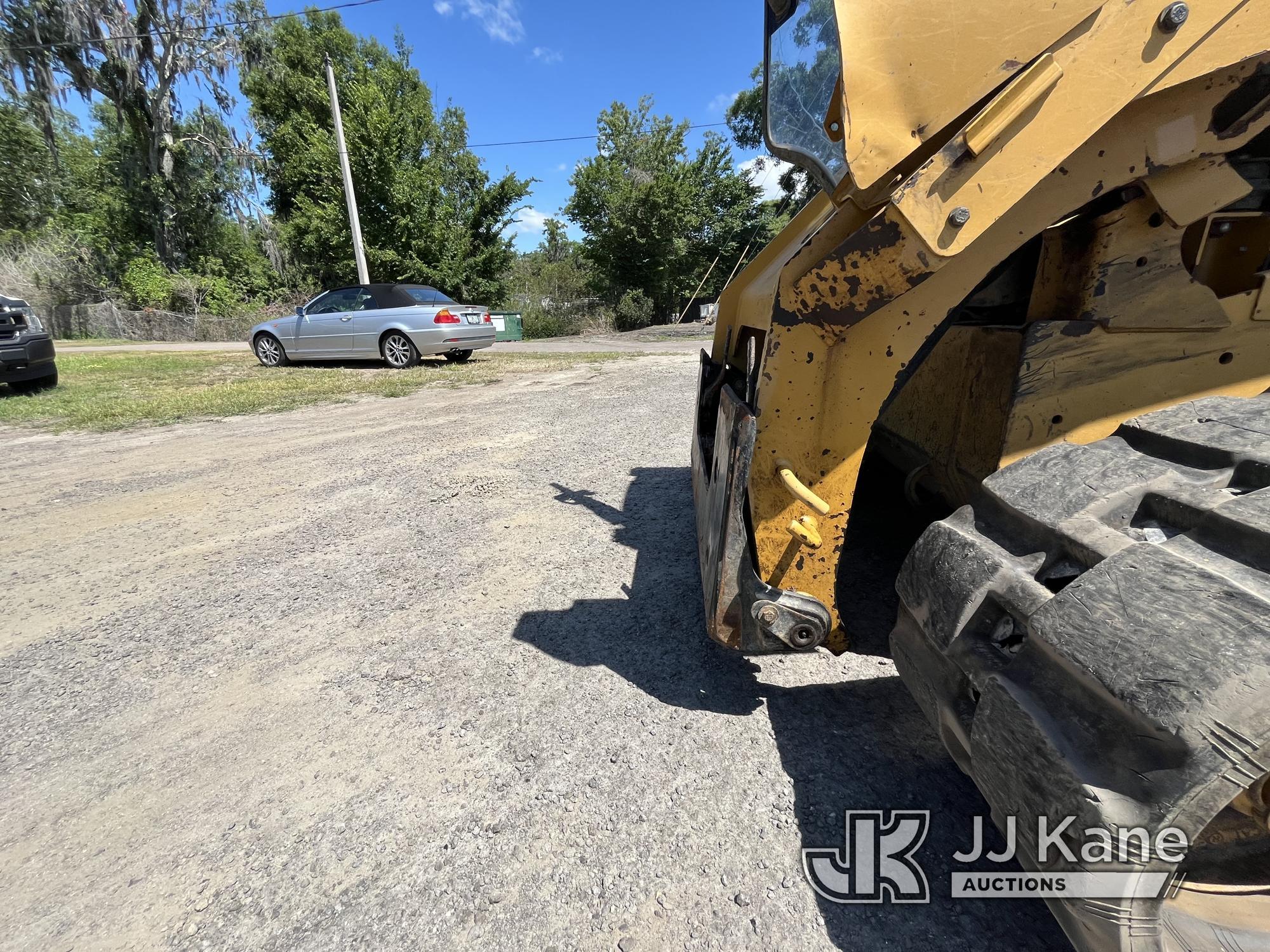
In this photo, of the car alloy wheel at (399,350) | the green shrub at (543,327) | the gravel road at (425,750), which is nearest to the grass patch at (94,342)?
the car alloy wheel at (399,350)

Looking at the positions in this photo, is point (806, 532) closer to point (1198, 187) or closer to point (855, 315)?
point (855, 315)

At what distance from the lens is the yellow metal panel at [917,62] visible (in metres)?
1.37

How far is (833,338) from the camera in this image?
5.59ft

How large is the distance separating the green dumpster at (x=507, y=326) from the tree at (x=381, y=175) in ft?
12.4

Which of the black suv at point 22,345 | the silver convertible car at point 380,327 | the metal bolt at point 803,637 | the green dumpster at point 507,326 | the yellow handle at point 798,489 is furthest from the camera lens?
the green dumpster at point 507,326

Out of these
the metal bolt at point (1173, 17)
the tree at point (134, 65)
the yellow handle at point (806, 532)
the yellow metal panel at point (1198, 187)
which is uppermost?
the tree at point (134, 65)

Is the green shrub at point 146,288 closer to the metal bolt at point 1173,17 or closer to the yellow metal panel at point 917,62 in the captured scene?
the yellow metal panel at point 917,62

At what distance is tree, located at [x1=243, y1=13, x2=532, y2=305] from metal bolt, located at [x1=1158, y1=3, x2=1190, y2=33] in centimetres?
2386

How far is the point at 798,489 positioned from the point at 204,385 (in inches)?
433

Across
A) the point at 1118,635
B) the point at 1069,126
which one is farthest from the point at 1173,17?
the point at 1118,635

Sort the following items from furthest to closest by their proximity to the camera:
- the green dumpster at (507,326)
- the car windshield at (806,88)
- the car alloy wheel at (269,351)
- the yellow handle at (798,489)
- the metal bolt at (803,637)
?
the green dumpster at (507,326)
the car alloy wheel at (269,351)
the metal bolt at (803,637)
the yellow handle at (798,489)
the car windshield at (806,88)

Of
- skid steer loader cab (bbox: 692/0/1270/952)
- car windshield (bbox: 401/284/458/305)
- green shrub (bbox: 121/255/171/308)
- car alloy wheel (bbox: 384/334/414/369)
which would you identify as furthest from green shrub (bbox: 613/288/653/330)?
skid steer loader cab (bbox: 692/0/1270/952)

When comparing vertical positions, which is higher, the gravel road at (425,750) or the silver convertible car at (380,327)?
the silver convertible car at (380,327)

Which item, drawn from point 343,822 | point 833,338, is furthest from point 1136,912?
point 343,822
